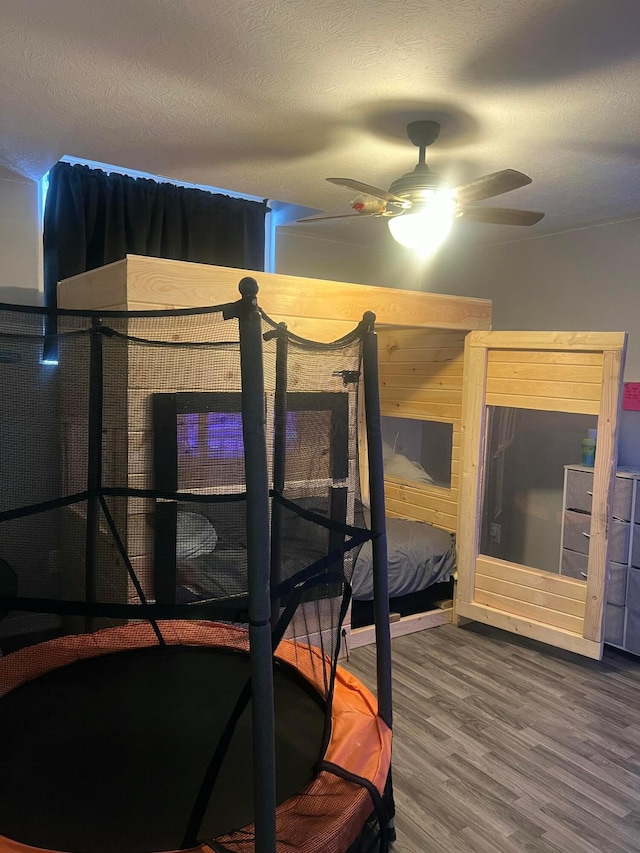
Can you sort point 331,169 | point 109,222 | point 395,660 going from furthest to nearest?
point 109,222 < point 395,660 < point 331,169

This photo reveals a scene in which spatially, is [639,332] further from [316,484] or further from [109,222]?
[109,222]

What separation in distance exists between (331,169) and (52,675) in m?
2.46

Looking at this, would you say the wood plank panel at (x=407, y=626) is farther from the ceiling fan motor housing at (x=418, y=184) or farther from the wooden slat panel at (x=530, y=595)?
the ceiling fan motor housing at (x=418, y=184)

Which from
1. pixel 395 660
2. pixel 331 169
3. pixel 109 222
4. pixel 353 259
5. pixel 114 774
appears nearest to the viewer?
pixel 114 774

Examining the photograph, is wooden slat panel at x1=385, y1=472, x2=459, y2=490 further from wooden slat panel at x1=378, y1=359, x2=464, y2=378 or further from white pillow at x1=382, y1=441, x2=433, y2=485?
wooden slat panel at x1=378, y1=359, x2=464, y2=378

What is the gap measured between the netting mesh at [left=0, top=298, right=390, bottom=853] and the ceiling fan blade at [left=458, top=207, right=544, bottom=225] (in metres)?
1.20

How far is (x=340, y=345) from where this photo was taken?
1.75m

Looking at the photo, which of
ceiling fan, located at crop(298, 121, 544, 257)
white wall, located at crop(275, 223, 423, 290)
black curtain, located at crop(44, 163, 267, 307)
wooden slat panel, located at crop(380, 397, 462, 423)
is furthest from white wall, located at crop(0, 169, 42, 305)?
wooden slat panel, located at crop(380, 397, 462, 423)

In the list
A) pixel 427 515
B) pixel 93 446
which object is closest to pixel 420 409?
pixel 427 515

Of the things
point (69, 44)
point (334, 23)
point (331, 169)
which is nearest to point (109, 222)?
point (331, 169)

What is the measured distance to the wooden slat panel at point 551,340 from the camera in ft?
10.1

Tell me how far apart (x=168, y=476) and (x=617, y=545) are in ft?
9.13

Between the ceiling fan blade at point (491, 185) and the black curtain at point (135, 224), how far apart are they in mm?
1887

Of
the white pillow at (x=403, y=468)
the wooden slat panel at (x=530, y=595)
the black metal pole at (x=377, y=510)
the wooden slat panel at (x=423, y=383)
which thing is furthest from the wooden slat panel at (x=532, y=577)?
the black metal pole at (x=377, y=510)
